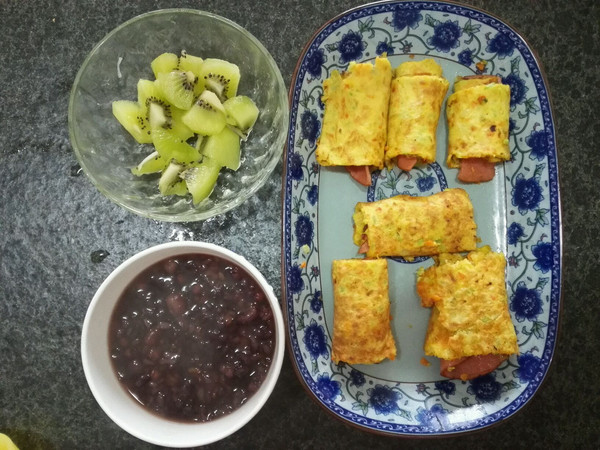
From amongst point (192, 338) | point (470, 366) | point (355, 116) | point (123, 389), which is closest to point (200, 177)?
point (192, 338)

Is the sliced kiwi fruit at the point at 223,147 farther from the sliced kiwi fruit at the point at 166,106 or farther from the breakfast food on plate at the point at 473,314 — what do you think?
the breakfast food on plate at the point at 473,314

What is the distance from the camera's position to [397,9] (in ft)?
6.72

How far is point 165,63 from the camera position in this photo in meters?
1.88

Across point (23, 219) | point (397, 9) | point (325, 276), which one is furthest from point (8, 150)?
point (397, 9)

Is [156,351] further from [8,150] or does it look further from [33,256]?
[8,150]

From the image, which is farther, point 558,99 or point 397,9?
point 558,99

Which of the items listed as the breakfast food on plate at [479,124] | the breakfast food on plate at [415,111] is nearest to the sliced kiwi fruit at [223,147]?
the breakfast food on plate at [415,111]

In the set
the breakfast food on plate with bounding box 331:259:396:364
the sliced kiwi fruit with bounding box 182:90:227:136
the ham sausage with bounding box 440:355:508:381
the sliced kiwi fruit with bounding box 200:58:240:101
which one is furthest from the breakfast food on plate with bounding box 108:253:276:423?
the ham sausage with bounding box 440:355:508:381

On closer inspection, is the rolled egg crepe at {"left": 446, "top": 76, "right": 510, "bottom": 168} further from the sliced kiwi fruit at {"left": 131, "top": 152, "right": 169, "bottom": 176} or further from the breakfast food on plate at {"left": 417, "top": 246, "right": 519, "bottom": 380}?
the sliced kiwi fruit at {"left": 131, "top": 152, "right": 169, "bottom": 176}

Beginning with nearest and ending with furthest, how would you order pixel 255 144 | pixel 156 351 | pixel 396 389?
Answer: 1. pixel 156 351
2. pixel 255 144
3. pixel 396 389

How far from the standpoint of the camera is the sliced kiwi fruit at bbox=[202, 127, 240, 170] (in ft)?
6.04

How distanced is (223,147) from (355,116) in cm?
53

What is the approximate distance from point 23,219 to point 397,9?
170cm

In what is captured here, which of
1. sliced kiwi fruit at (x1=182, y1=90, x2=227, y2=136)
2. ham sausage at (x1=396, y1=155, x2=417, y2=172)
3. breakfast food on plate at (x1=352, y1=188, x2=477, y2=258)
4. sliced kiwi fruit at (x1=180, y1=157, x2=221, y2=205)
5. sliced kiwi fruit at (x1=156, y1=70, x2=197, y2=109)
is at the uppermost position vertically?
sliced kiwi fruit at (x1=156, y1=70, x2=197, y2=109)
